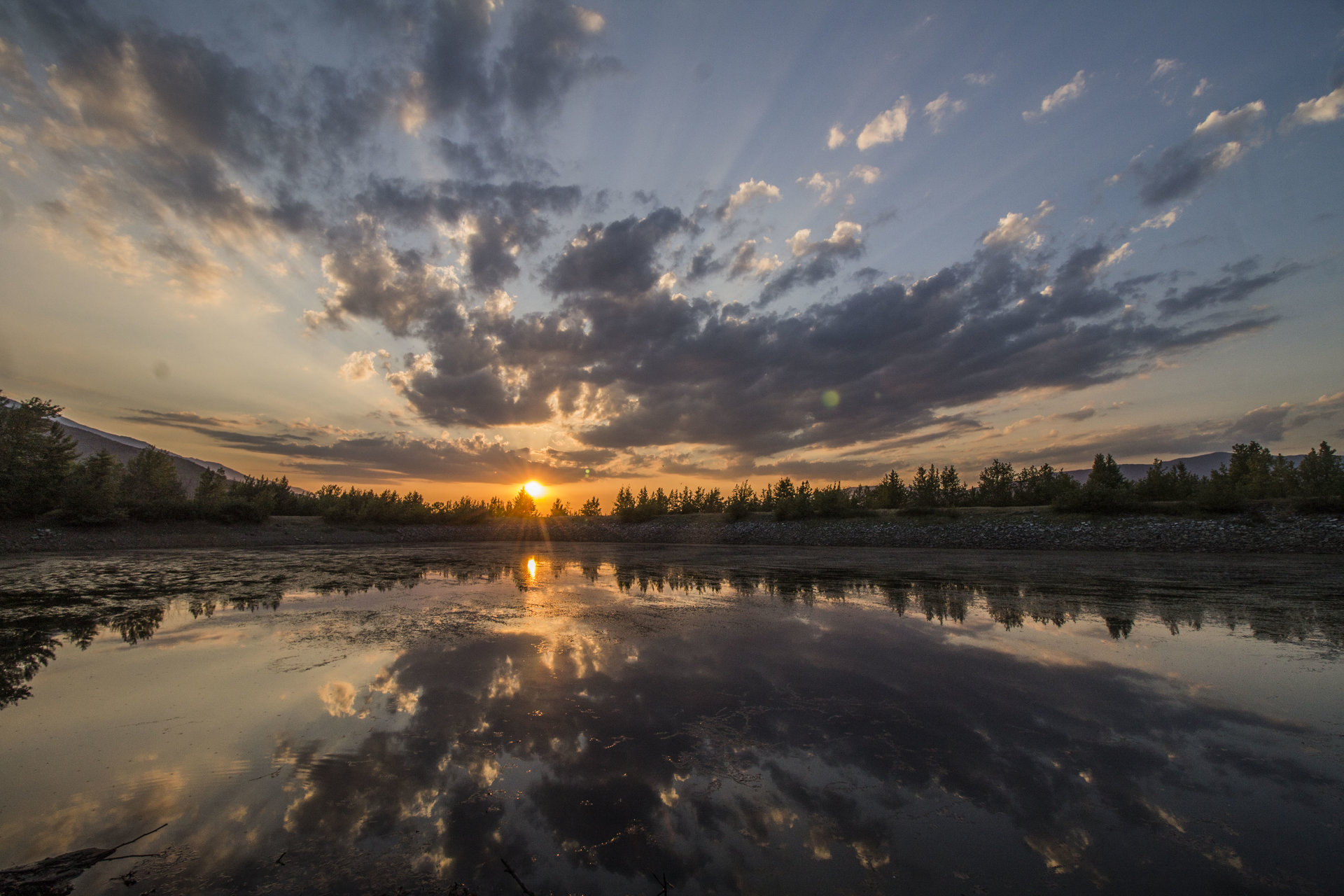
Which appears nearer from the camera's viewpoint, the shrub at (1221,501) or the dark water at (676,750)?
the dark water at (676,750)

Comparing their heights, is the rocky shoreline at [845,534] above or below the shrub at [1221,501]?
below

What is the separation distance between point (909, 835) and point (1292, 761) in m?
4.26

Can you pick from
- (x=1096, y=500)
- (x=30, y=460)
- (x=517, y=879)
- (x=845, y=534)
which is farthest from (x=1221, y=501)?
(x=30, y=460)

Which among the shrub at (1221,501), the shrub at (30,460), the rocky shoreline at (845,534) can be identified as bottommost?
the rocky shoreline at (845,534)

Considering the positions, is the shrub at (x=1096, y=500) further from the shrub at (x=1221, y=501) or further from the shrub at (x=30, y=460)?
the shrub at (x=30, y=460)

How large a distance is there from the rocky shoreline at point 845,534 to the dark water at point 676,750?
24.8 metres

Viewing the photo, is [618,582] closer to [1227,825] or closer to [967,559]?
[1227,825]

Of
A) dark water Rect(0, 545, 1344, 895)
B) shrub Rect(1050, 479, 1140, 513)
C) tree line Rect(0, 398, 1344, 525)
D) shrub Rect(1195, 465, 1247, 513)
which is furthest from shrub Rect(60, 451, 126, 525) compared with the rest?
shrub Rect(1195, 465, 1247, 513)

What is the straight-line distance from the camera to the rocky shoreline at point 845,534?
1068 inches

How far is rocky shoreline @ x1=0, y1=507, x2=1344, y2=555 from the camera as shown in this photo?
27.1m

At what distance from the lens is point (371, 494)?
54.5 metres

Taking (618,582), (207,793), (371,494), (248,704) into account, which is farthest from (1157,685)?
(371,494)

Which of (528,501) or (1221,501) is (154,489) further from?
(1221,501)

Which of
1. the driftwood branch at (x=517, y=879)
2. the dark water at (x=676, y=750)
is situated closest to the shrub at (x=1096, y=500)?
the dark water at (x=676, y=750)
